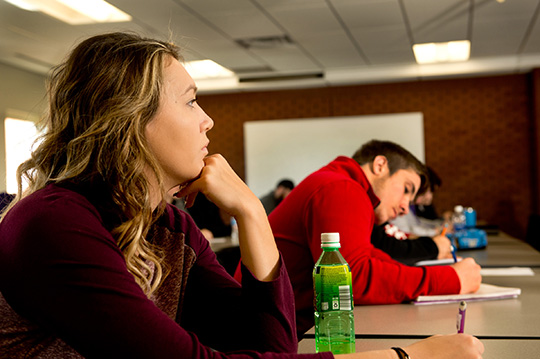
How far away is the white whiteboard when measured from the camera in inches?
318

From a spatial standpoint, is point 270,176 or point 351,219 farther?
point 270,176

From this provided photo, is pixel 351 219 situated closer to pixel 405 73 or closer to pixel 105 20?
pixel 105 20

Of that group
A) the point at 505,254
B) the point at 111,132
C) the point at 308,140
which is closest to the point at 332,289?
the point at 111,132

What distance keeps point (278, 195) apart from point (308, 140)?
0.99 meters

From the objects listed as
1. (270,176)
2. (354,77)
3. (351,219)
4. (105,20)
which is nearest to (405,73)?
(354,77)

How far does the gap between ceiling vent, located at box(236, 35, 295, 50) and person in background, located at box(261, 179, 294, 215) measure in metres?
2.19

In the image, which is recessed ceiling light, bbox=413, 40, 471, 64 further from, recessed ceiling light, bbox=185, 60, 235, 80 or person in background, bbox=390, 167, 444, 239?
recessed ceiling light, bbox=185, 60, 235, 80

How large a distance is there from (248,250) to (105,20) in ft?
14.4

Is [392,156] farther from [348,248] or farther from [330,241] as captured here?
[330,241]

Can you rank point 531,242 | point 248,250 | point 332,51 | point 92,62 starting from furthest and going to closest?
point 332,51 → point 531,242 → point 248,250 → point 92,62

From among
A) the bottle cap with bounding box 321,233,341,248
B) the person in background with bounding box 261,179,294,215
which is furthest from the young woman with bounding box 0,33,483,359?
the person in background with bounding box 261,179,294,215

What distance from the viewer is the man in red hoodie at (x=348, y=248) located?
177 centimetres

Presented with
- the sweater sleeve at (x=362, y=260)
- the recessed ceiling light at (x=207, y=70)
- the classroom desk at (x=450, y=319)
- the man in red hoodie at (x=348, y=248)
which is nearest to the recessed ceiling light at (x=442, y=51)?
the recessed ceiling light at (x=207, y=70)

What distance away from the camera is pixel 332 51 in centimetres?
668
